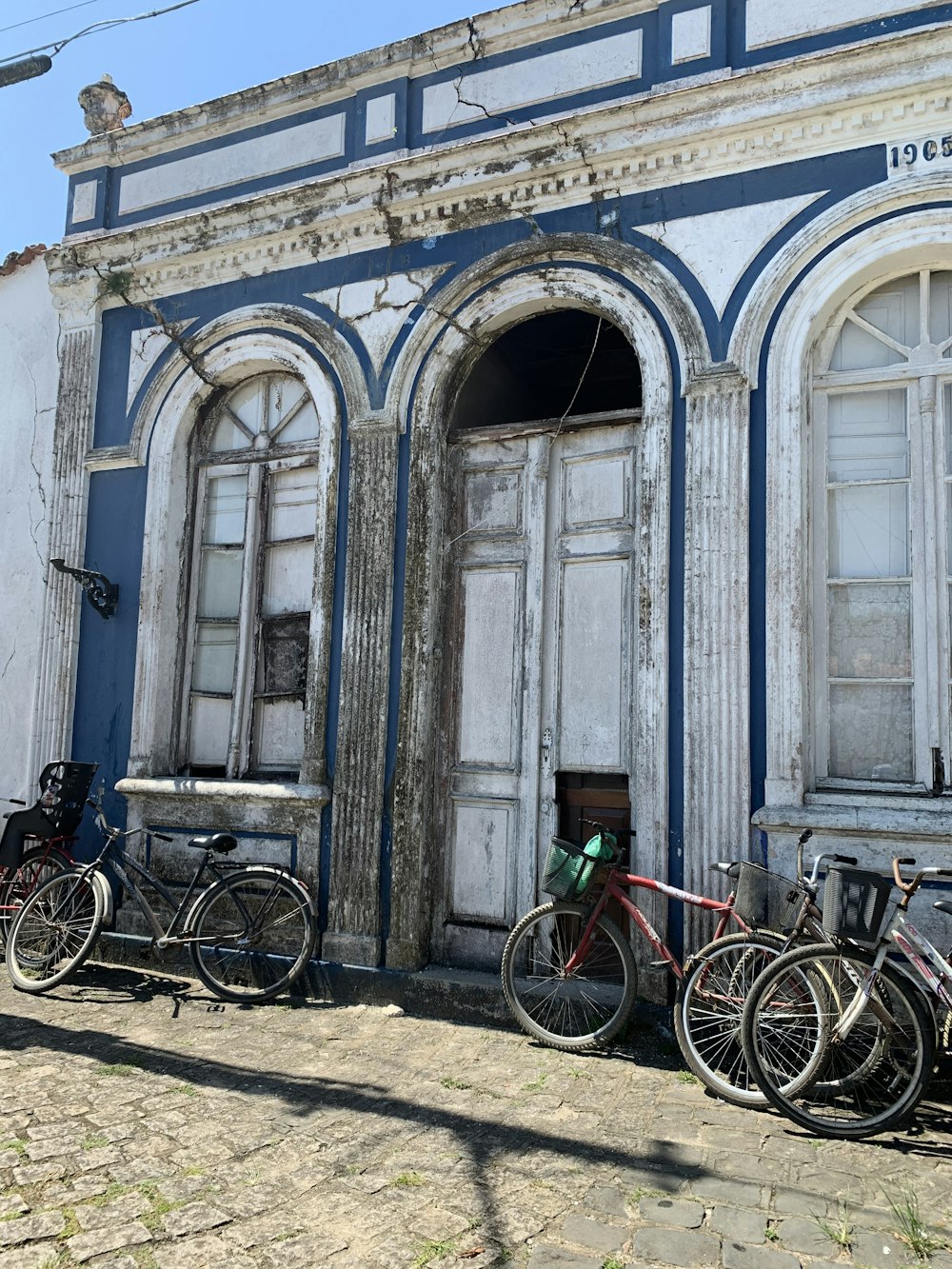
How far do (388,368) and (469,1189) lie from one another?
15.6 feet

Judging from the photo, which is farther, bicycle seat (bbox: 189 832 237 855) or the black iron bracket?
the black iron bracket

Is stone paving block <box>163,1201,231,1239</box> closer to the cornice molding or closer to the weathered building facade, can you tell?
the weathered building facade

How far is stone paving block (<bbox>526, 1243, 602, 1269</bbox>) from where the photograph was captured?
2863 millimetres

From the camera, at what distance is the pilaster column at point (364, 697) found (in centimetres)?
596

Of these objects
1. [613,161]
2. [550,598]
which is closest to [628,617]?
[550,598]

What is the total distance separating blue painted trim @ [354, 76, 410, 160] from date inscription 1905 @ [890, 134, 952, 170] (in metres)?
3.05

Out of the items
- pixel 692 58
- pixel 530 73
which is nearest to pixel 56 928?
pixel 530 73

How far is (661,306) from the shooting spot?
5.62m

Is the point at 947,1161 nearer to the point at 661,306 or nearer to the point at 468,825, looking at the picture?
the point at 468,825

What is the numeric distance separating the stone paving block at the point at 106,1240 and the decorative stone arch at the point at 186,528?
3.19 m

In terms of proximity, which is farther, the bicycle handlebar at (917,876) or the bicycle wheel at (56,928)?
the bicycle wheel at (56,928)

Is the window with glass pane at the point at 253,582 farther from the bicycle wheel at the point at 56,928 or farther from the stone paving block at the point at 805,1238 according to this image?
the stone paving block at the point at 805,1238

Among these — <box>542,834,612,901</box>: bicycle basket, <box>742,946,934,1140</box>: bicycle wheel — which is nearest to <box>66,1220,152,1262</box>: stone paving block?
<box>742,946,934,1140</box>: bicycle wheel

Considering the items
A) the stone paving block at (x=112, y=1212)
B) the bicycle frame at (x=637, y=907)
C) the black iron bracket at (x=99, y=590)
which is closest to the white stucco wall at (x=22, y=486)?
the black iron bracket at (x=99, y=590)
